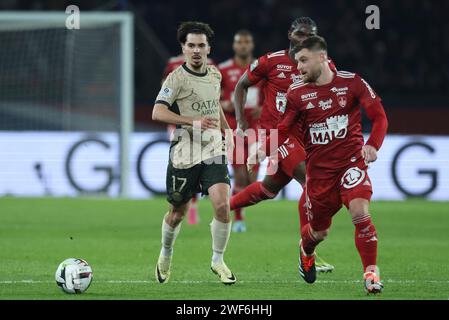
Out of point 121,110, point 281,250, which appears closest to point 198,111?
point 281,250

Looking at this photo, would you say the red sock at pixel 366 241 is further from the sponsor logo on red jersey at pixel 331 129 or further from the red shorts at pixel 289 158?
the red shorts at pixel 289 158

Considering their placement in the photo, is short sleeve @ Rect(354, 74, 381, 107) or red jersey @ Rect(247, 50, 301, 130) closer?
short sleeve @ Rect(354, 74, 381, 107)

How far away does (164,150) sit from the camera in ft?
59.6

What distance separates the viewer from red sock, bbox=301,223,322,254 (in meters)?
8.62

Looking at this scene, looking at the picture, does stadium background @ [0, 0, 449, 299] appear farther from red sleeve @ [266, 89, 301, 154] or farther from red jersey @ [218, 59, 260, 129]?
red jersey @ [218, 59, 260, 129]

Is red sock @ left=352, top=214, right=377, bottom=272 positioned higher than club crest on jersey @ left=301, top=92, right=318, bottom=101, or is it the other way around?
club crest on jersey @ left=301, top=92, right=318, bottom=101

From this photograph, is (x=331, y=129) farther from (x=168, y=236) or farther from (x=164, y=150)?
(x=164, y=150)

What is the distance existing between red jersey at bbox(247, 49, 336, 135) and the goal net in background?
7708mm

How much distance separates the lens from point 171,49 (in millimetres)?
22031

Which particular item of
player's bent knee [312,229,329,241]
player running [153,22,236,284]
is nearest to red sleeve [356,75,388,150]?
player's bent knee [312,229,329,241]

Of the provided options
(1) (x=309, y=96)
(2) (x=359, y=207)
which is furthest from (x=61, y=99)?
(2) (x=359, y=207)

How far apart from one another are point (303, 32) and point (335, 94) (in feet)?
4.50

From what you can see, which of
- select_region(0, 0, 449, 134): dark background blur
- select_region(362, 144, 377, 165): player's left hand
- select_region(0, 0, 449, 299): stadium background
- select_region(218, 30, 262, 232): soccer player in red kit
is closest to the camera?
select_region(362, 144, 377, 165): player's left hand

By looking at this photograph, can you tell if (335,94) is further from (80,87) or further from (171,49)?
(171,49)
